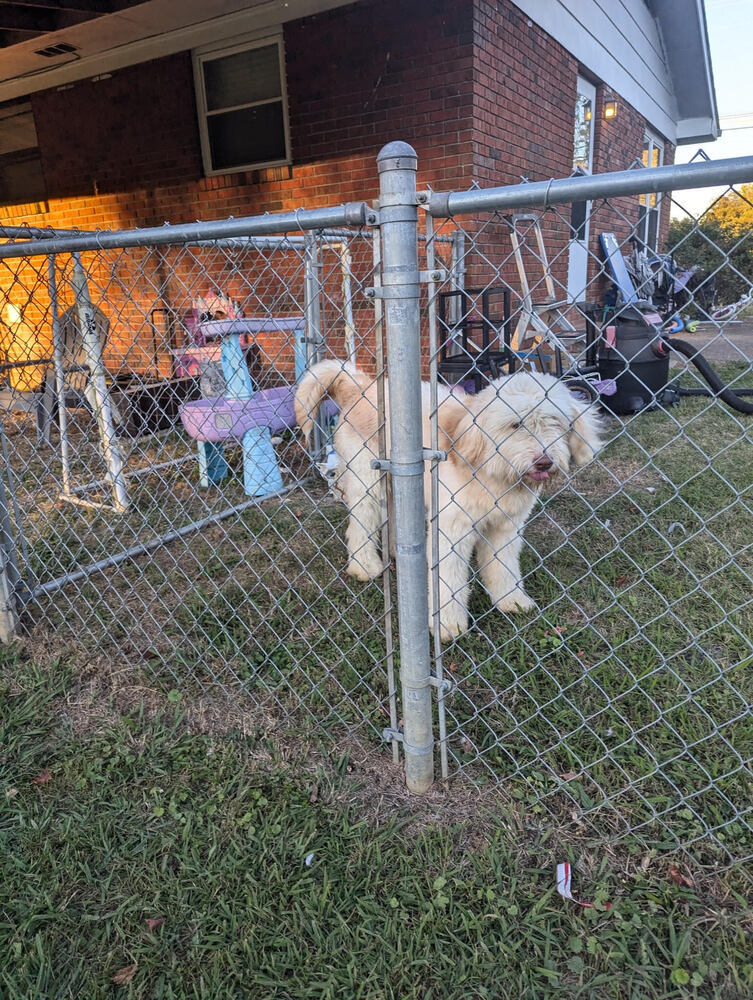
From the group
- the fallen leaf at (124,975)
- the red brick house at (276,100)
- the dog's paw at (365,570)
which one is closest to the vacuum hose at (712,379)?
the red brick house at (276,100)

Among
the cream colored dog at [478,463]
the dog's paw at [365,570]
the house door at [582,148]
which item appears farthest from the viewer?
the house door at [582,148]

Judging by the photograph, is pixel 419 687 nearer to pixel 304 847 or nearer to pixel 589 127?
pixel 304 847

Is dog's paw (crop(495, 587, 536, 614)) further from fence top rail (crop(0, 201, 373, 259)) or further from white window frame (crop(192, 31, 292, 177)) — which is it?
white window frame (crop(192, 31, 292, 177))

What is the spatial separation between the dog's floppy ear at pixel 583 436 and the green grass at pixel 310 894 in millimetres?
1292

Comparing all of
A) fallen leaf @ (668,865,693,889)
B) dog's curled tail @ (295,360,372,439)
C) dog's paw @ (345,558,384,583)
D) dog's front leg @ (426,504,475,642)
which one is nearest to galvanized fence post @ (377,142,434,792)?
fallen leaf @ (668,865,693,889)

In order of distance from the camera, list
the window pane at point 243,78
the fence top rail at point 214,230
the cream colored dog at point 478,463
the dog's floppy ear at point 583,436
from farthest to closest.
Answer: the window pane at point 243,78 → the dog's floppy ear at point 583,436 → the cream colored dog at point 478,463 → the fence top rail at point 214,230

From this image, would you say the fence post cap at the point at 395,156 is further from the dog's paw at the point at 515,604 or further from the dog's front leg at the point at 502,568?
the dog's paw at the point at 515,604

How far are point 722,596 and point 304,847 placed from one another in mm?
2133

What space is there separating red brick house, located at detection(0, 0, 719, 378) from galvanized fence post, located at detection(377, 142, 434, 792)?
5.01 meters

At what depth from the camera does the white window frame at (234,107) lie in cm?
646

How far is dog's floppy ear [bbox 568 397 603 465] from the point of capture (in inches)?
95.0

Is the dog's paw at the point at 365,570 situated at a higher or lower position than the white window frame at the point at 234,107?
lower

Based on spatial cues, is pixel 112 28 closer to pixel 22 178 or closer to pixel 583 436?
pixel 22 178

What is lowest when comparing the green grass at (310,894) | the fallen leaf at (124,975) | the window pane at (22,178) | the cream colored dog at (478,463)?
the fallen leaf at (124,975)
